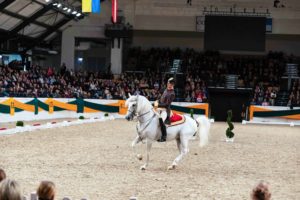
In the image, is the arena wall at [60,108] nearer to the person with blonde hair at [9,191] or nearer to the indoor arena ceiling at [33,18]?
the indoor arena ceiling at [33,18]

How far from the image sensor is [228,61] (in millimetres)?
43156

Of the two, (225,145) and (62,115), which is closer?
(225,145)

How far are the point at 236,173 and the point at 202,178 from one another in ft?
3.70

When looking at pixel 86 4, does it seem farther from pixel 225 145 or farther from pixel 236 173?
pixel 236 173

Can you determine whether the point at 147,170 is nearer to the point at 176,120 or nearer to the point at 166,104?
the point at 176,120

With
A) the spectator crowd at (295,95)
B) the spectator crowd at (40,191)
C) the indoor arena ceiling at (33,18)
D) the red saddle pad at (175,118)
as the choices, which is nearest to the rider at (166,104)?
the red saddle pad at (175,118)

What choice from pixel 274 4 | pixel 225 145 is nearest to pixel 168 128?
pixel 225 145

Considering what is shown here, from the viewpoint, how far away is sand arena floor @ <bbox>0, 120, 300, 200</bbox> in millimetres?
9172

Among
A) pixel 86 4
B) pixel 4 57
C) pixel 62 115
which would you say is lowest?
pixel 62 115

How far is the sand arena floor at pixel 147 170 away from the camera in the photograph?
9.17 m

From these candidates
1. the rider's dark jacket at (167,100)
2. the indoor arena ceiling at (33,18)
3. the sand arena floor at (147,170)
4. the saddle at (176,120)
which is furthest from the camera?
the indoor arena ceiling at (33,18)

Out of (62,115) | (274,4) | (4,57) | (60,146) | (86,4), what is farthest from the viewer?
(274,4)

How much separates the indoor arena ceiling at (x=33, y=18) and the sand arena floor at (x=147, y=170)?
15.6 meters

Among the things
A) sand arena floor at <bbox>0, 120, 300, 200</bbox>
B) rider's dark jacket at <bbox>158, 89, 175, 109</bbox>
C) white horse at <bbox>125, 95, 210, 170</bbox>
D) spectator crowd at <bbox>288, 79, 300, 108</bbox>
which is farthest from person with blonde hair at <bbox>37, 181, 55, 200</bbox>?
spectator crowd at <bbox>288, 79, 300, 108</bbox>
